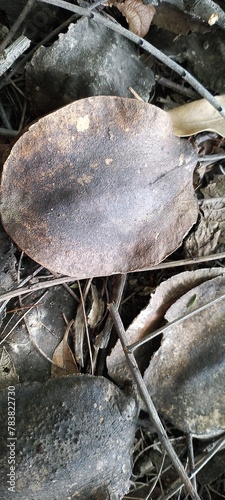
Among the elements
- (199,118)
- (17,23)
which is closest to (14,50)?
(17,23)

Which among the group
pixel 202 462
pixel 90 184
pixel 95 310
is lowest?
pixel 202 462

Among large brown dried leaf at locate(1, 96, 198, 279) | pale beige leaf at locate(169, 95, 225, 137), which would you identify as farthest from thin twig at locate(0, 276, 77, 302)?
pale beige leaf at locate(169, 95, 225, 137)

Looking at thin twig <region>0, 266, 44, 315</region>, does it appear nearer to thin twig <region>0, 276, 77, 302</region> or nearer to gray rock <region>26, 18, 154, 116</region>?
thin twig <region>0, 276, 77, 302</region>

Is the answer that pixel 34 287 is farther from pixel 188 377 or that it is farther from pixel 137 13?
pixel 137 13

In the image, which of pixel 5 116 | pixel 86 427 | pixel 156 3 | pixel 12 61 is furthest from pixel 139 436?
pixel 156 3

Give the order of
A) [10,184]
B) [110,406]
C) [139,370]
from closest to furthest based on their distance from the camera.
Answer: [10,184] < [110,406] < [139,370]

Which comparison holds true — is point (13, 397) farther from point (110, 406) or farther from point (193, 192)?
point (193, 192)

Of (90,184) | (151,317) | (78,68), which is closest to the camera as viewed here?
(90,184)
